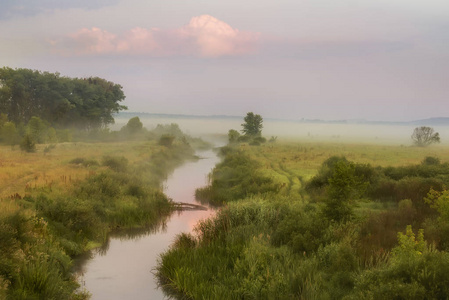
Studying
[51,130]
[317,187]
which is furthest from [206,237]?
[51,130]

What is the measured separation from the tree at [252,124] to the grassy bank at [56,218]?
88.5 meters

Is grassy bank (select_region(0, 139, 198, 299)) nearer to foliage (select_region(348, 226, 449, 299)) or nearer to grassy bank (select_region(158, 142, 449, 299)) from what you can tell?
grassy bank (select_region(158, 142, 449, 299))

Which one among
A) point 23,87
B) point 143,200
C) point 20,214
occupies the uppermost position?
point 23,87

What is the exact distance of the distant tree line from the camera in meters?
78.9

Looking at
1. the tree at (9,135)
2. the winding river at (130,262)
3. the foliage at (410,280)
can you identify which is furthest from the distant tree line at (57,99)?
the foliage at (410,280)

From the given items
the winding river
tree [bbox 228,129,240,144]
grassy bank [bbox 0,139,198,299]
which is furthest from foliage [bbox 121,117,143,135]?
the winding river

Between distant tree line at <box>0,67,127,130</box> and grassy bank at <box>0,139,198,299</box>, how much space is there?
54996 millimetres

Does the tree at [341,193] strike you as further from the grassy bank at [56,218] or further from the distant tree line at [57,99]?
the distant tree line at [57,99]

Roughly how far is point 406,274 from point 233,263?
6.19 metres

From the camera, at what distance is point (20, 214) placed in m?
13.3

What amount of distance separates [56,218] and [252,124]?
105179 millimetres

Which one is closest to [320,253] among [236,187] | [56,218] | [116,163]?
[56,218]

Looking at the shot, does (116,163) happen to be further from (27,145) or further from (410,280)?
(410,280)

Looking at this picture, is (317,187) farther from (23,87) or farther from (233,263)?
(23,87)
